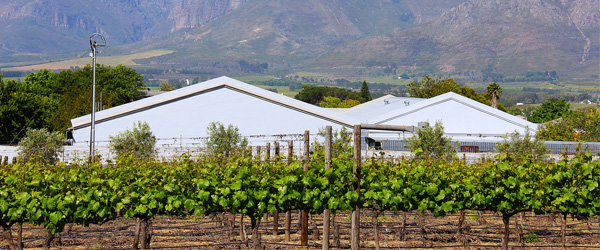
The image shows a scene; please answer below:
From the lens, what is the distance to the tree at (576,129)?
5309 centimetres

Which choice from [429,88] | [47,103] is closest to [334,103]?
[429,88]

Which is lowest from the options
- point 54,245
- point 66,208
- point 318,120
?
point 54,245

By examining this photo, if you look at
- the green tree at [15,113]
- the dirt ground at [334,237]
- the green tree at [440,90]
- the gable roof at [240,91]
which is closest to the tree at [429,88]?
the green tree at [440,90]

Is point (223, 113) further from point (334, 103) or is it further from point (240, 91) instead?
point (334, 103)

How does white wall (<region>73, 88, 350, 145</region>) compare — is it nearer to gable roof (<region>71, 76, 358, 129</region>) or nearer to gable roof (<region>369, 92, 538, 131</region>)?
gable roof (<region>71, 76, 358, 129</region>)

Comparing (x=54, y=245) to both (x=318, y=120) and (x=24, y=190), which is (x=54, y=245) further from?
(x=318, y=120)

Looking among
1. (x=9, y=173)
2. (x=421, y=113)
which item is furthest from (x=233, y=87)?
(x=9, y=173)

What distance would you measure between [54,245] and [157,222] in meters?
4.21

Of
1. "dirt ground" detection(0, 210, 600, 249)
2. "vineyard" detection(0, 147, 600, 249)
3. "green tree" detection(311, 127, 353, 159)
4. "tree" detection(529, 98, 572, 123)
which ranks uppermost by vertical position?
"tree" detection(529, 98, 572, 123)

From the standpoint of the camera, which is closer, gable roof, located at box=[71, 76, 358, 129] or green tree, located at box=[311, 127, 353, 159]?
green tree, located at box=[311, 127, 353, 159]

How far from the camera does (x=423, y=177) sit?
14.0m

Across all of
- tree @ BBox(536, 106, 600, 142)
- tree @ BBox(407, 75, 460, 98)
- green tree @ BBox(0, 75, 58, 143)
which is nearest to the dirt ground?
tree @ BBox(536, 106, 600, 142)

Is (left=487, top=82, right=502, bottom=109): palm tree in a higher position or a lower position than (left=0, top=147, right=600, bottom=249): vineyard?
higher

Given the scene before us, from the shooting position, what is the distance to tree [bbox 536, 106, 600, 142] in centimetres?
5309
